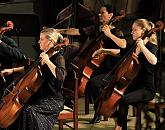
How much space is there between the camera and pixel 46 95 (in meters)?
2.94

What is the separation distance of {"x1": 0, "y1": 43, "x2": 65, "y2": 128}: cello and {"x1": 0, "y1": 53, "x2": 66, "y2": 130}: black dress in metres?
0.05

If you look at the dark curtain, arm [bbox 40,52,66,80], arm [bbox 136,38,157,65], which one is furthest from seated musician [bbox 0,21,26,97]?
the dark curtain

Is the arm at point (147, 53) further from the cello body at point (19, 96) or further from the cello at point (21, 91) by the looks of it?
the cello body at point (19, 96)

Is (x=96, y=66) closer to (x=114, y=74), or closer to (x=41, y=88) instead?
(x=114, y=74)

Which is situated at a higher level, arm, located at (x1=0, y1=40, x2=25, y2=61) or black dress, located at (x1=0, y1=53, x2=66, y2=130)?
arm, located at (x1=0, y1=40, x2=25, y2=61)

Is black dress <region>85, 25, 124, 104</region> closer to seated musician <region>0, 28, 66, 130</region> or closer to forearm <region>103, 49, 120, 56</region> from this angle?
forearm <region>103, 49, 120, 56</region>

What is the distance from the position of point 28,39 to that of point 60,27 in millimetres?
1712

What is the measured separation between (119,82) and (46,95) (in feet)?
1.81

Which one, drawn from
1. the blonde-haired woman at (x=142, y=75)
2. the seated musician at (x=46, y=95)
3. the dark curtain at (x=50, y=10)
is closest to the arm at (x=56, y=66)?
the seated musician at (x=46, y=95)

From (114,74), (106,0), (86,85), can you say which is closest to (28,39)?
(106,0)

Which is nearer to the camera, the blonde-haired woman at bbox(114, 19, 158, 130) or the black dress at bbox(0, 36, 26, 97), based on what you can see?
the blonde-haired woman at bbox(114, 19, 158, 130)

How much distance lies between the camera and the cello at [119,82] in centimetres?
297

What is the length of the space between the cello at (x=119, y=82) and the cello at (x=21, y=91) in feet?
1.65

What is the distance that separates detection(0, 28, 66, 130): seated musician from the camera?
2807mm
